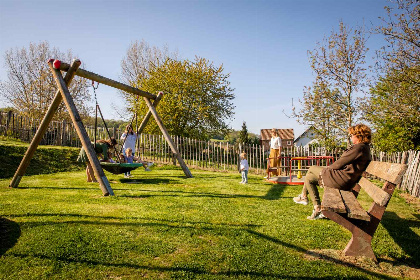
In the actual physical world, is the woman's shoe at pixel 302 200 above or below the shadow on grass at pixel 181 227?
above

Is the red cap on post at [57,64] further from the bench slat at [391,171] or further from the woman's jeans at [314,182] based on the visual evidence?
the bench slat at [391,171]

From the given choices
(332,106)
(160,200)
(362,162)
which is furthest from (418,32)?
(160,200)

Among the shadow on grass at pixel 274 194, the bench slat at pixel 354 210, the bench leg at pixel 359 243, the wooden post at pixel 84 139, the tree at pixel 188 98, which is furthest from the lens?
Answer: the tree at pixel 188 98

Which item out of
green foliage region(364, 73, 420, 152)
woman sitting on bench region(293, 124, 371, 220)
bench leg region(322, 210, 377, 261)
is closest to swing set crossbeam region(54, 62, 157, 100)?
woman sitting on bench region(293, 124, 371, 220)

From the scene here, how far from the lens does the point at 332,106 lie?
1644 centimetres

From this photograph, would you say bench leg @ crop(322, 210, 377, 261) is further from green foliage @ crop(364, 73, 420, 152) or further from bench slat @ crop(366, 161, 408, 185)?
green foliage @ crop(364, 73, 420, 152)

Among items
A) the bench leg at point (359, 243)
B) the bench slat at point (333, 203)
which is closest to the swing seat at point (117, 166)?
the bench slat at point (333, 203)

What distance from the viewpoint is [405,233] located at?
4.09 metres

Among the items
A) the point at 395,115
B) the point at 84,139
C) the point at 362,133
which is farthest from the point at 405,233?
the point at 395,115

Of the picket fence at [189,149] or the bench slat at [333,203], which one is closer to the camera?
the bench slat at [333,203]

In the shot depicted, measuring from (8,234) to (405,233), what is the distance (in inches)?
221

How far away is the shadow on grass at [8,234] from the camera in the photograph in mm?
3201

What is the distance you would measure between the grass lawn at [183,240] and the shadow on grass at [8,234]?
0.01 metres

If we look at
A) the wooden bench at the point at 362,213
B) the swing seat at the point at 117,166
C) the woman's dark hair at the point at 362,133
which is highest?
the woman's dark hair at the point at 362,133
